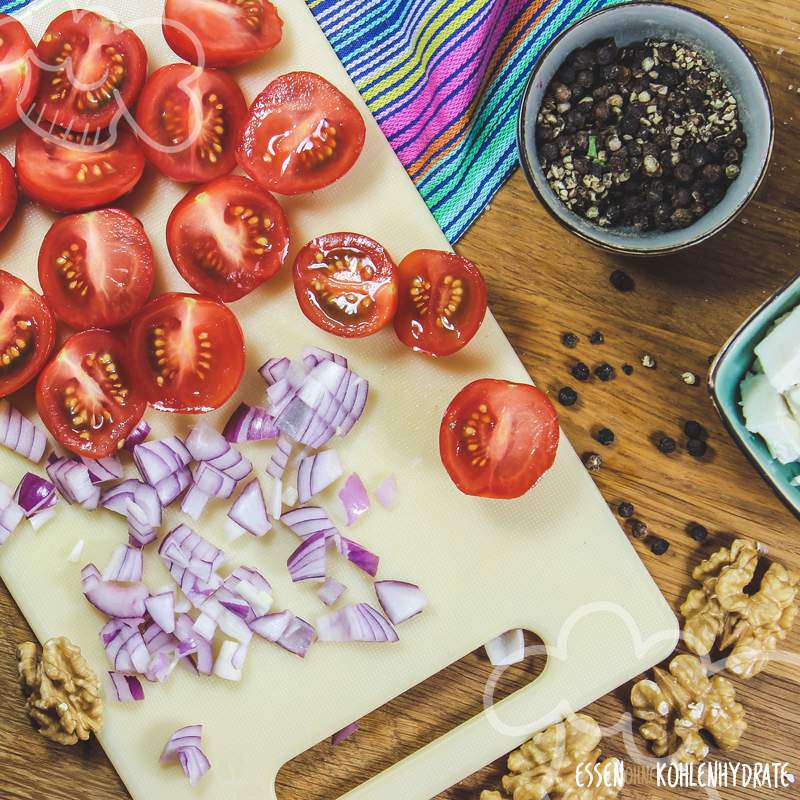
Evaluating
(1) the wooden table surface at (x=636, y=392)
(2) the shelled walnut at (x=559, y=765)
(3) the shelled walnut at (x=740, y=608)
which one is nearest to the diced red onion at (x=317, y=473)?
(1) the wooden table surface at (x=636, y=392)

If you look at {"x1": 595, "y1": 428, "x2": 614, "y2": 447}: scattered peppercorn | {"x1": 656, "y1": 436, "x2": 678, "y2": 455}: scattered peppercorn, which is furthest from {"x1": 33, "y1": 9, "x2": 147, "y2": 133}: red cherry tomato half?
{"x1": 656, "y1": 436, "x2": 678, "y2": 455}: scattered peppercorn

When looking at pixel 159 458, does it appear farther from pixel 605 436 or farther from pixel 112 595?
pixel 605 436

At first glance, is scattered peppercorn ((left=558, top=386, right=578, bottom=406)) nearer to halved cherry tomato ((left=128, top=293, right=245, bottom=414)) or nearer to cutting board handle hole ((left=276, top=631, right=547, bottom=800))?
cutting board handle hole ((left=276, top=631, right=547, bottom=800))

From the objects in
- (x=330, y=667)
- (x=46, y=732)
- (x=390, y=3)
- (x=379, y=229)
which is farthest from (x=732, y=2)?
(x=46, y=732)

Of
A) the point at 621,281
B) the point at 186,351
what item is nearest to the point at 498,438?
the point at 621,281

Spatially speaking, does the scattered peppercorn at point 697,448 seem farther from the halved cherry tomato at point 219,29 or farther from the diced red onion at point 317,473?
the halved cherry tomato at point 219,29

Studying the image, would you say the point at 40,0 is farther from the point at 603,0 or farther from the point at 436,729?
the point at 436,729
